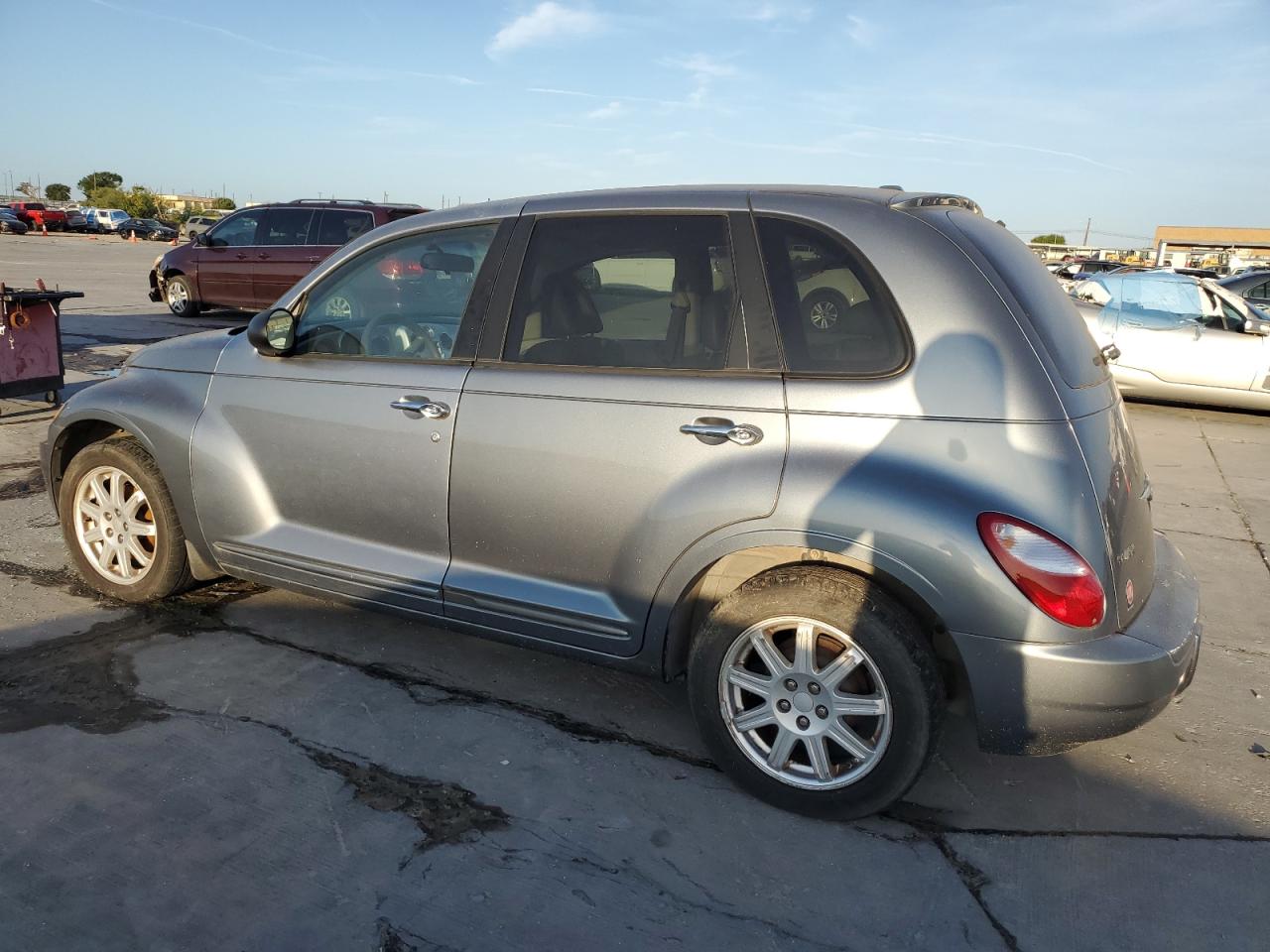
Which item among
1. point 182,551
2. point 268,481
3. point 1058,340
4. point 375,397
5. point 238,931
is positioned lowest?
point 238,931

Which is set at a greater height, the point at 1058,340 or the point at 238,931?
the point at 1058,340

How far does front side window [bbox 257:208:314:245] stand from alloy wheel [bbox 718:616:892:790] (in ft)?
41.3

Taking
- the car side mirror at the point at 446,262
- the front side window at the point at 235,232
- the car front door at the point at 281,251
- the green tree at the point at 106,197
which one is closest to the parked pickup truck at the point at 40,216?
the green tree at the point at 106,197

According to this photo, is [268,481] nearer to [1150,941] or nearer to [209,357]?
[209,357]

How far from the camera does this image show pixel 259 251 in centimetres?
1430

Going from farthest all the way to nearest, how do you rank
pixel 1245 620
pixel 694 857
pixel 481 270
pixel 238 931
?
1. pixel 1245 620
2. pixel 481 270
3. pixel 694 857
4. pixel 238 931

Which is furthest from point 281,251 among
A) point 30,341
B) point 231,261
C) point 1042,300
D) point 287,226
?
point 1042,300

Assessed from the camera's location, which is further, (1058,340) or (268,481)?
(268,481)

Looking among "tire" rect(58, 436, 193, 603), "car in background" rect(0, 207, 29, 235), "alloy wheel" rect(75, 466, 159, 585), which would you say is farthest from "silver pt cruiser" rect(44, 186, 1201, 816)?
"car in background" rect(0, 207, 29, 235)

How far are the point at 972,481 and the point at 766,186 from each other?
4.23ft

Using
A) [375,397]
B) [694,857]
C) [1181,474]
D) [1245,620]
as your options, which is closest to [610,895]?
[694,857]

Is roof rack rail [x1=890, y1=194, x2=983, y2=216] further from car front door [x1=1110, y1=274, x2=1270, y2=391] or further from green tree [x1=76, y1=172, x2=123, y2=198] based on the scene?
green tree [x1=76, y1=172, x2=123, y2=198]

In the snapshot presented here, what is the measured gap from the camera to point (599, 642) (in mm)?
3330

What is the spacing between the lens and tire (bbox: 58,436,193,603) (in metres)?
4.23
